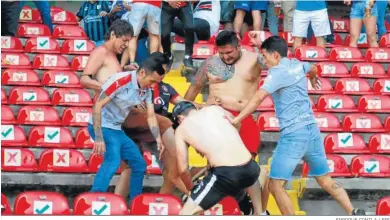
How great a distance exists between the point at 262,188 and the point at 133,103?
1.29 meters

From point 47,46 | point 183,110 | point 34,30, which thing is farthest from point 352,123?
point 34,30

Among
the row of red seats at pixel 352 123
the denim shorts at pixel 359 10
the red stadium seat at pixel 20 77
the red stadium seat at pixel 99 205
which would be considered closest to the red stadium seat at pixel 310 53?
the denim shorts at pixel 359 10

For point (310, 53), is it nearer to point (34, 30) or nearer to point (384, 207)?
point (34, 30)

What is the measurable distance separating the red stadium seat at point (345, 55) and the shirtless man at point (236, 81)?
3.29m

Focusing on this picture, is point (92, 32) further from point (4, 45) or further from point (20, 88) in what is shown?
point (20, 88)

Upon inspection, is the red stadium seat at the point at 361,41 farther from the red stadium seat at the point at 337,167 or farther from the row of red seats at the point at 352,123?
the red stadium seat at the point at 337,167

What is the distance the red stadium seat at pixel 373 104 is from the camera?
36.3 ft

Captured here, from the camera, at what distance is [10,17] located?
12.2 m

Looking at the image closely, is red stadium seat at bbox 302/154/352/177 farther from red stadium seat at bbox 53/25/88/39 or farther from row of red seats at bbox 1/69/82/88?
red stadium seat at bbox 53/25/88/39

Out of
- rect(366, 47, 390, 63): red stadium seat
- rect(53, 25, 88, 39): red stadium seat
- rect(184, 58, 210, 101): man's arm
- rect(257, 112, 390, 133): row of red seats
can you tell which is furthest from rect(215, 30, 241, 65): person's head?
rect(53, 25, 88, 39): red stadium seat

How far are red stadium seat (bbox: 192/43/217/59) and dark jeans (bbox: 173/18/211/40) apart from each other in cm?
25

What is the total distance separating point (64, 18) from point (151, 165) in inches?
174

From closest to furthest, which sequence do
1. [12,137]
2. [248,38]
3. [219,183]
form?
[219,183] → [12,137] → [248,38]

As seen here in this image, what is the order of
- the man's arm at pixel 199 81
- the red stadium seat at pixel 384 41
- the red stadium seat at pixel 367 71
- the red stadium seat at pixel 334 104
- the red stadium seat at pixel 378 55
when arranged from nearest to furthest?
the man's arm at pixel 199 81 → the red stadium seat at pixel 334 104 → the red stadium seat at pixel 367 71 → the red stadium seat at pixel 378 55 → the red stadium seat at pixel 384 41
